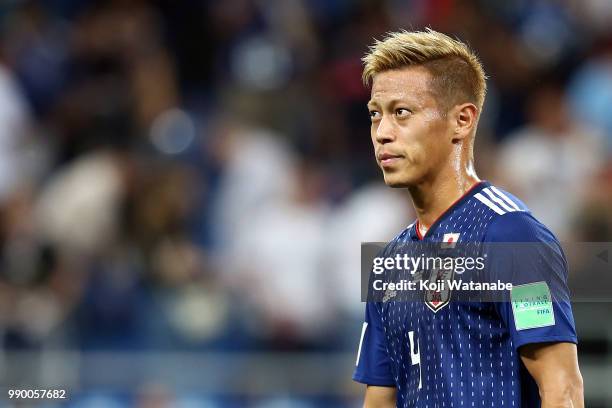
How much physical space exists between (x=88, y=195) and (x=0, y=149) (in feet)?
3.33

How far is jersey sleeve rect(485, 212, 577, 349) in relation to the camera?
3.42 m

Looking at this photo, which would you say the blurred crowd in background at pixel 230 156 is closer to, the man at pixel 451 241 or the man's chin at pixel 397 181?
the man at pixel 451 241

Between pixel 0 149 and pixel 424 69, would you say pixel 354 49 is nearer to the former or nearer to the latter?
pixel 0 149

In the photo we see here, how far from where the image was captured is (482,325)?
3.57m

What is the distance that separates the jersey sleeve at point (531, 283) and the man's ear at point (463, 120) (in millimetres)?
411

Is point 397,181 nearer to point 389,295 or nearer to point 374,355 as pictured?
point 389,295

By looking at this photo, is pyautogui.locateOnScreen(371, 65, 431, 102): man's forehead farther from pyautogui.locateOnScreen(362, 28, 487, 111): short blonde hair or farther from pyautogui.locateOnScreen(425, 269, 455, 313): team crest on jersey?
pyautogui.locateOnScreen(425, 269, 455, 313): team crest on jersey

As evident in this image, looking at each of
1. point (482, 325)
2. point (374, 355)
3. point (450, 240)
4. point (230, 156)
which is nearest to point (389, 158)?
point (450, 240)

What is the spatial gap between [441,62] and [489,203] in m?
0.48

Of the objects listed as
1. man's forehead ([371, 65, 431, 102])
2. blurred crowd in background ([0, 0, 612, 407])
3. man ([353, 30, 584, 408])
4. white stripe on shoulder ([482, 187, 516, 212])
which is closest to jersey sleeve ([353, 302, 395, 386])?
man ([353, 30, 584, 408])

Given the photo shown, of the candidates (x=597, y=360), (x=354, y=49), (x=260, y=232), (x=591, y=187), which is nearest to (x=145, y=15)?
(x=354, y=49)

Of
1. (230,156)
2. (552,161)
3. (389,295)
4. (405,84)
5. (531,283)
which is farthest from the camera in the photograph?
(230,156)

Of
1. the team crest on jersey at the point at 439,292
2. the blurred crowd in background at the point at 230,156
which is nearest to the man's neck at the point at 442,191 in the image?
the team crest on jersey at the point at 439,292

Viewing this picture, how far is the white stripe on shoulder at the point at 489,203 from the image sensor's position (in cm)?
359
